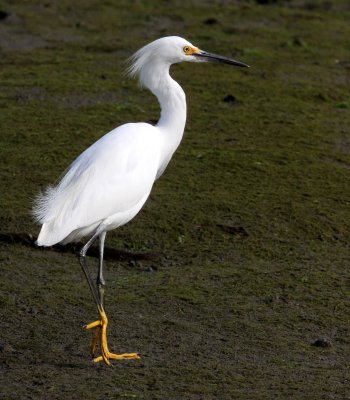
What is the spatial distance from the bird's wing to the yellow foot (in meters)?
0.54

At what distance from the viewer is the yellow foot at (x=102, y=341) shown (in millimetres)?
5781

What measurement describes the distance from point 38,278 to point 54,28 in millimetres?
7391

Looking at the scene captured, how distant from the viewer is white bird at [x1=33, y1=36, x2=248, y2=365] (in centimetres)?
596

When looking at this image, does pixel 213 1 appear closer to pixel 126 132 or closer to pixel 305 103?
pixel 305 103

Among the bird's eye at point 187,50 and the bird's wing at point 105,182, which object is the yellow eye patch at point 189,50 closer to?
the bird's eye at point 187,50

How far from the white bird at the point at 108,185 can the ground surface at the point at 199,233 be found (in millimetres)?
386

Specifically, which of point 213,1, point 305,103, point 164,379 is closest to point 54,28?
point 213,1

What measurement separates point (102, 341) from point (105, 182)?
957mm

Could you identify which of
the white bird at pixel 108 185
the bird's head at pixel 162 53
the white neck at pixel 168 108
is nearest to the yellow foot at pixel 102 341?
the white bird at pixel 108 185

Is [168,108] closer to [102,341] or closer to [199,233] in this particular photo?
[199,233]

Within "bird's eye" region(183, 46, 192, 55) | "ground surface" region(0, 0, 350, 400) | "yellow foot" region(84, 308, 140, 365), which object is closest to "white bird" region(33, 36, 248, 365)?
"yellow foot" region(84, 308, 140, 365)

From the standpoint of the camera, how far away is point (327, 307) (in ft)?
22.1

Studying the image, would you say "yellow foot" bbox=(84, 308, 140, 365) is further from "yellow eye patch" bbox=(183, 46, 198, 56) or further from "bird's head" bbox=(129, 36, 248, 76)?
"yellow eye patch" bbox=(183, 46, 198, 56)

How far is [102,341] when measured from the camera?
580cm
